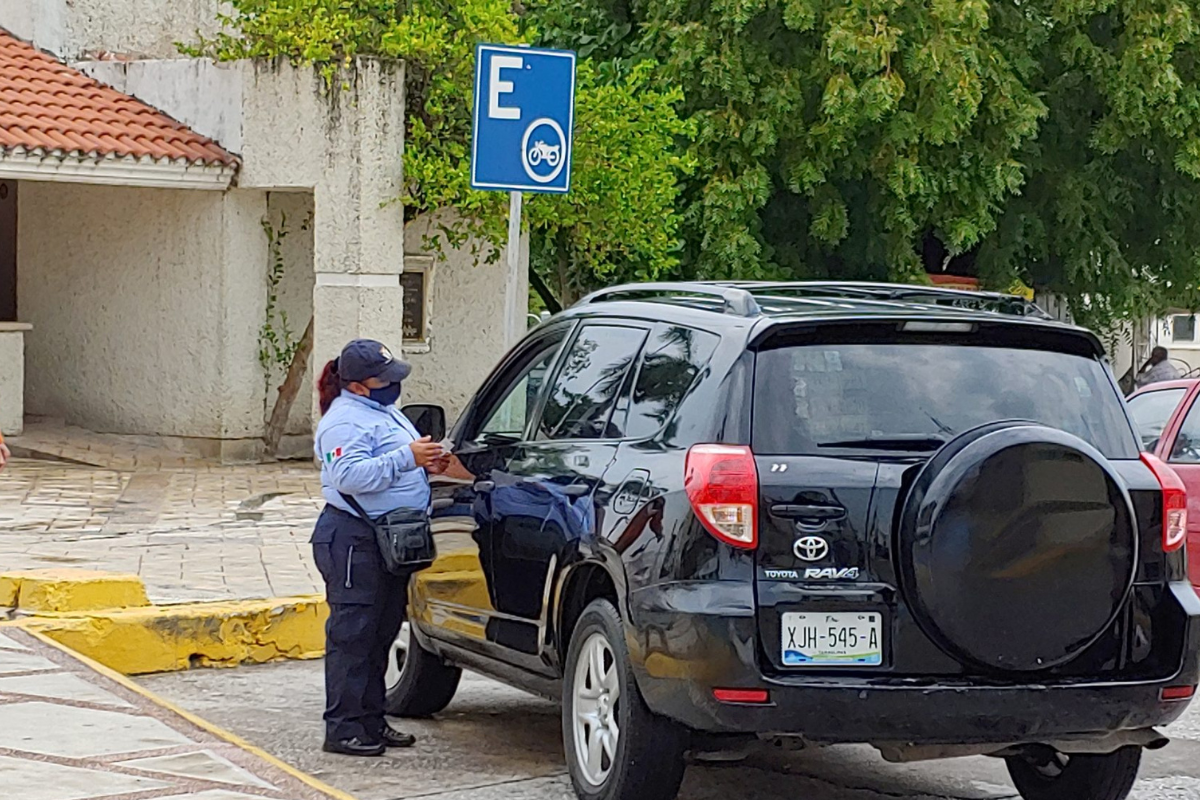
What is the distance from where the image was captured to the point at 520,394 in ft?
25.0

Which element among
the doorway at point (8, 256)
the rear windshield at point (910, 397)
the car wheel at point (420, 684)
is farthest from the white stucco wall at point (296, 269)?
the rear windshield at point (910, 397)

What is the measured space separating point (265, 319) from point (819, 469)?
13.4m

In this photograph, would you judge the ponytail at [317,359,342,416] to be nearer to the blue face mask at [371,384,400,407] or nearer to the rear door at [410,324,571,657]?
the blue face mask at [371,384,400,407]

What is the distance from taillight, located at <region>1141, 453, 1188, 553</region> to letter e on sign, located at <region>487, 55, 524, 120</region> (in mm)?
4849

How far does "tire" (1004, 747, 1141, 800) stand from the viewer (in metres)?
6.43

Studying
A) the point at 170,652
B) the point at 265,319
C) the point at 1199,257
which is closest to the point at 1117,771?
the point at 170,652

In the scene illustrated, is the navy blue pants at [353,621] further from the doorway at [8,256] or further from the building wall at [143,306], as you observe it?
the doorway at [8,256]

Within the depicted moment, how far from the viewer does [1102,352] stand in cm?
630

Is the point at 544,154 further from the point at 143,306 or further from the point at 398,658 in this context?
the point at 143,306

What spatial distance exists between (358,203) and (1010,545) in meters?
12.4

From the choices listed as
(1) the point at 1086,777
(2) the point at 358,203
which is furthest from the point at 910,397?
(2) the point at 358,203

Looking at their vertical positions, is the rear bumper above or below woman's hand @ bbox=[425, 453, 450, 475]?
below

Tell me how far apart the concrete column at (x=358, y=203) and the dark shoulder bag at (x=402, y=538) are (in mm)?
10106

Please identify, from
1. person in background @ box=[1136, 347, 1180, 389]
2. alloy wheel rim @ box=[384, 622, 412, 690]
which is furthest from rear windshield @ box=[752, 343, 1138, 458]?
person in background @ box=[1136, 347, 1180, 389]
